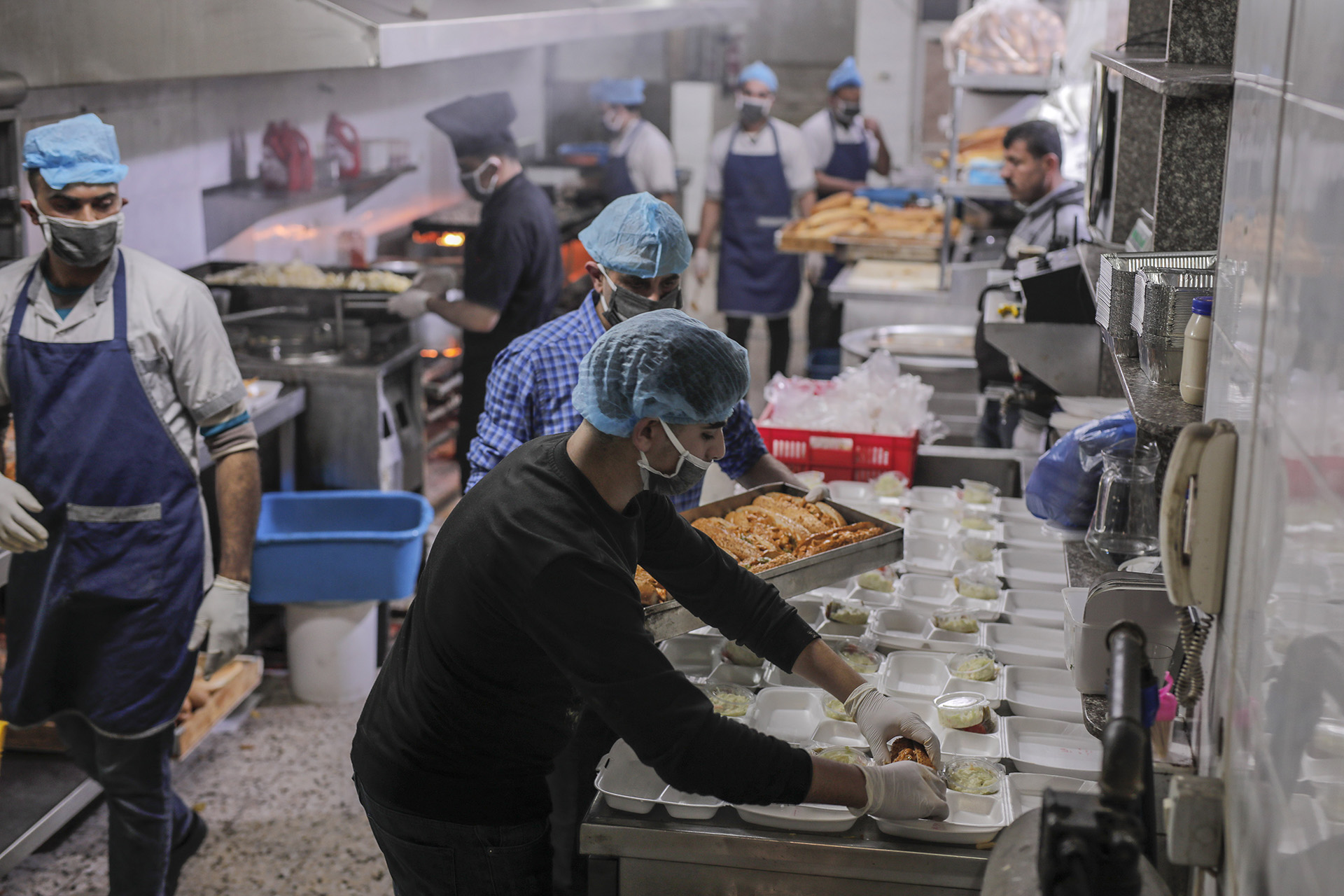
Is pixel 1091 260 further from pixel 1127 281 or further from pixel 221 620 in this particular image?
pixel 221 620

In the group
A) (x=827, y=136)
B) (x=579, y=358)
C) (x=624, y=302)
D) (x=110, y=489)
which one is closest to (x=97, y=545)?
(x=110, y=489)

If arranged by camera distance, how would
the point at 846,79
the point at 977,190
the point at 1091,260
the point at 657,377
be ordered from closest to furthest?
the point at 657,377, the point at 1091,260, the point at 977,190, the point at 846,79

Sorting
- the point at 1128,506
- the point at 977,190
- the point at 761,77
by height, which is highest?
the point at 761,77

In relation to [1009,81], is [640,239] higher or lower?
lower

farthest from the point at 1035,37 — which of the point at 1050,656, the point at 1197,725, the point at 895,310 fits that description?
the point at 1197,725

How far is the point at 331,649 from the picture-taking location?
4168mm

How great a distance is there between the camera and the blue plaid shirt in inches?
108

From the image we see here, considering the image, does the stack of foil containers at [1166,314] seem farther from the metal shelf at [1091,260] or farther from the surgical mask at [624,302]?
the surgical mask at [624,302]

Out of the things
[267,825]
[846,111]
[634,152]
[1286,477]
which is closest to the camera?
[1286,477]

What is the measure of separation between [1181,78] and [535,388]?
1.46 meters

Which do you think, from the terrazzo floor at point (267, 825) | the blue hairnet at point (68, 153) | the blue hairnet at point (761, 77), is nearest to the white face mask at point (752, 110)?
the blue hairnet at point (761, 77)

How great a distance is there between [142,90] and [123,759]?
2853 millimetres

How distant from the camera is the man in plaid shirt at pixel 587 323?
2.67m

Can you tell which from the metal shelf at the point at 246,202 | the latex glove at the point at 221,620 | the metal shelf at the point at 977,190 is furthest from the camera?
the metal shelf at the point at 977,190
